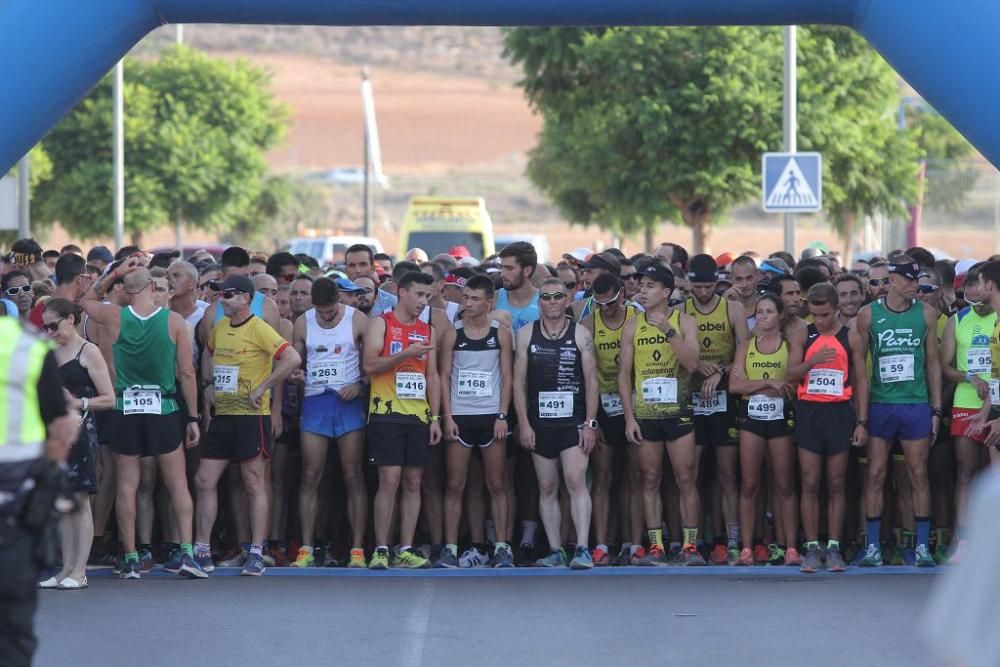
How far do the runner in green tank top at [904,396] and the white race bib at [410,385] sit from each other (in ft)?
9.31

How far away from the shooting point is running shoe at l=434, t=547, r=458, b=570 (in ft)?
38.1

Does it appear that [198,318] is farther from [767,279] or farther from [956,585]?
[956,585]

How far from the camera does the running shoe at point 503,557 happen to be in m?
11.6

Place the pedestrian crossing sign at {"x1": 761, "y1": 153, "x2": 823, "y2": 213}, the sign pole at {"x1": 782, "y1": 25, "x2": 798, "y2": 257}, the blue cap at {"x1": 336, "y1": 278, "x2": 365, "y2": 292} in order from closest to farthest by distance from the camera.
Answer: the blue cap at {"x1": 336, "y1": 278, "x2": 365, "y2": 292}, the pedestrian crossing sign at {"x1": 761, "y1": 153, "x2": 823, "y2": 213}, the sign pole at {"x1": 782, "y1": 25, "x2": 798, "y2": 257}

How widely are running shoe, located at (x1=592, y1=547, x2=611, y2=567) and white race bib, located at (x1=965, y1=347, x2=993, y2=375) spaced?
8.61ft

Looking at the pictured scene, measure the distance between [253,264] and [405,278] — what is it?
9.12 ft

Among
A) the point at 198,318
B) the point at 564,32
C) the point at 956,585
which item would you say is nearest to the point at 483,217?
the point at 564,32

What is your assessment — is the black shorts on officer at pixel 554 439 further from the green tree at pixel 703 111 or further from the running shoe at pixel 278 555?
the green tree at pixel 703 111

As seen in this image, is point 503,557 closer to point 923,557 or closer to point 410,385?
point 410,385

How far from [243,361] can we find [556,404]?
2.03 meters

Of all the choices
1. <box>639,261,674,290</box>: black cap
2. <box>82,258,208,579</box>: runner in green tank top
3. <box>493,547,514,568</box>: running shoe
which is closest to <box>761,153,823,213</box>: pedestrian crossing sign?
<box>639,261,674,290</box>: black cap

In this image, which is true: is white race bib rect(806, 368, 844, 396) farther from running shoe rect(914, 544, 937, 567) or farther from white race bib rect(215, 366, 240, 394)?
white race bib rect(215, 366, 240, 394)

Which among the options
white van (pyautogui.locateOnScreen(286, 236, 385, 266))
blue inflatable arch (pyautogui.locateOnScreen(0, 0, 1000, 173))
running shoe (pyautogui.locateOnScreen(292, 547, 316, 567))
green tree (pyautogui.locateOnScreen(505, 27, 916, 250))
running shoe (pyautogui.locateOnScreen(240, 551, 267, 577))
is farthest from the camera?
white van (pyautogui.locateOnScreen(286, 236, 385, 266))

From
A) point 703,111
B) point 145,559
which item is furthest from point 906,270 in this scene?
point 703,111
